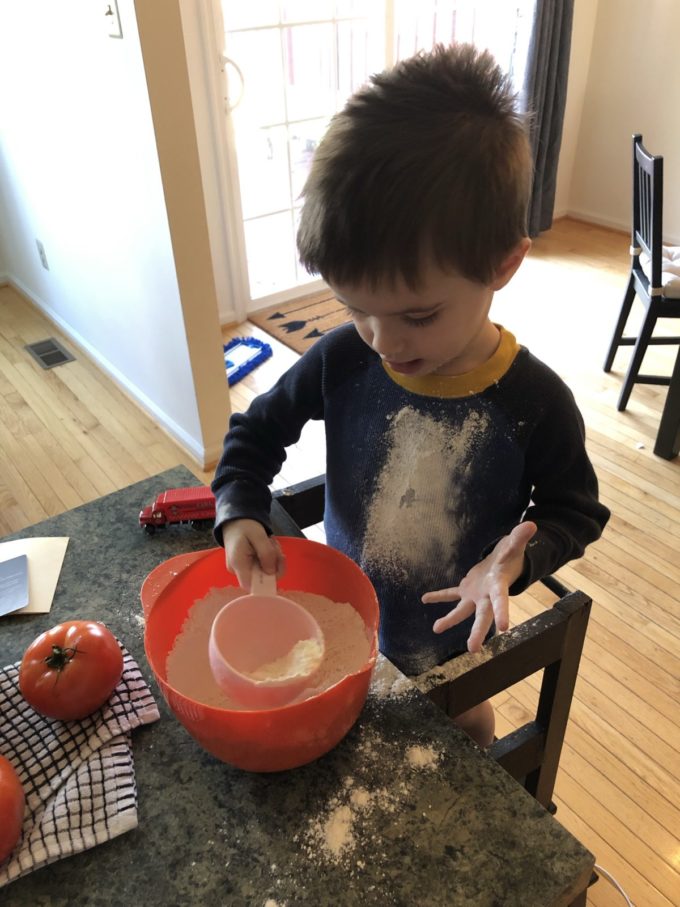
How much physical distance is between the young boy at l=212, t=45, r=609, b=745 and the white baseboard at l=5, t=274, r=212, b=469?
1.43 metres

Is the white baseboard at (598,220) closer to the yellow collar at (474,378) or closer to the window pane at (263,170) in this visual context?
the window pane at (263,170)

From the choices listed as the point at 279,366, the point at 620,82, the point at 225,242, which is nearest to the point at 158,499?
the point at 279,366

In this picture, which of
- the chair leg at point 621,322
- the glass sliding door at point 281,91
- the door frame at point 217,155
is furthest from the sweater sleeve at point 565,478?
the glass sliding door at point 281,91

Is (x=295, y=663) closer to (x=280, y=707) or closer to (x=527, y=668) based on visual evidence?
(x=280, y=707)

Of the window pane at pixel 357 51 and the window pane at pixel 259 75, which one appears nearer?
the window pane at pixel 259 75

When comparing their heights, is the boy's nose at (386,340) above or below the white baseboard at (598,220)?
above

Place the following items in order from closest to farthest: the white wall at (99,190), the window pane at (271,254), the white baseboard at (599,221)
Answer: the white wall at (99,190), the window pane at (271,254), the white baseboard at (599,221)

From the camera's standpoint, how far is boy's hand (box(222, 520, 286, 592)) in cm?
75

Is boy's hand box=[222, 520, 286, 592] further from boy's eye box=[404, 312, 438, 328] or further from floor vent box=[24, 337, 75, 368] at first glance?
floor vent box=[24, 337, 75, 368]

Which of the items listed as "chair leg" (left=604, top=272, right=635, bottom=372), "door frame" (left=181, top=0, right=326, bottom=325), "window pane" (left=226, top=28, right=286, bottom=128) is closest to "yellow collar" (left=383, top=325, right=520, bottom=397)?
"chair leg" (left=604, top=272, right=635, bottom=372)

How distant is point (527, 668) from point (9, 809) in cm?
54

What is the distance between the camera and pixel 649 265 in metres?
2.39

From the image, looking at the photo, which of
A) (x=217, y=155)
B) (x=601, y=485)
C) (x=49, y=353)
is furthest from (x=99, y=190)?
(x=601, y=485)

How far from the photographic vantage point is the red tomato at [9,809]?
0.57 m
